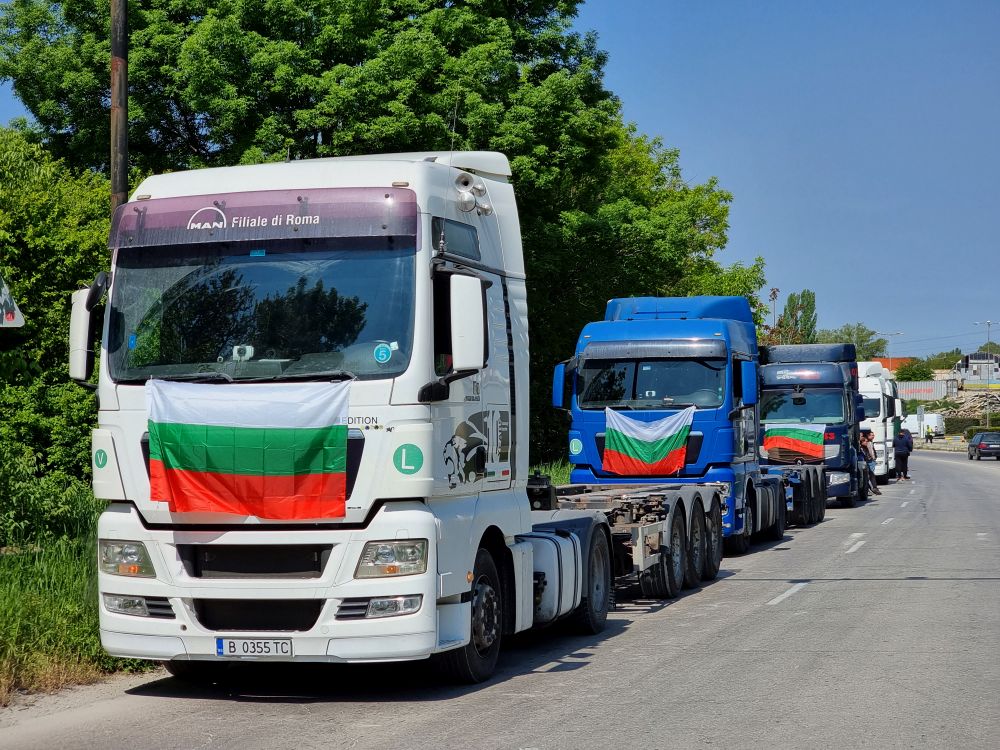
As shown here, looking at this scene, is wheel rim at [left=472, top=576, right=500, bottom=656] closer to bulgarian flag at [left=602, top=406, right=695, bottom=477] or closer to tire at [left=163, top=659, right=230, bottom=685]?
tire at [left=163, top=659, right=230, bottom=685]

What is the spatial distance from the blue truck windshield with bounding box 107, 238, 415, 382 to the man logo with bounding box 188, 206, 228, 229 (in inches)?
4.9

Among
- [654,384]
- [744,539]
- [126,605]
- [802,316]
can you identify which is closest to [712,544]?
[654,384]

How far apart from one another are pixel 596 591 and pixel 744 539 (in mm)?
8097

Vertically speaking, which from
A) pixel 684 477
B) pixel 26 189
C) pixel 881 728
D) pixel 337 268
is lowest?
pixel 881 728

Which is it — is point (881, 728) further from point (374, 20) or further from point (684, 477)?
point (374, 20)

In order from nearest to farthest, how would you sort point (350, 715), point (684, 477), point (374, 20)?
point (350, 715) < point (684, 477) < point (374, 20)

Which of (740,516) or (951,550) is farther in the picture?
(951,550)

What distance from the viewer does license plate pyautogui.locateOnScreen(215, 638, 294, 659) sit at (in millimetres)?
7664

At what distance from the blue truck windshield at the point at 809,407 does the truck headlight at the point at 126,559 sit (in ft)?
73.1

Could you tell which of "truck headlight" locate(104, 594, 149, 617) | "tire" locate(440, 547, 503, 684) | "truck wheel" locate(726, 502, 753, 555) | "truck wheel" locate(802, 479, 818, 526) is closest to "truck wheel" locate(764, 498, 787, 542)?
"truck wheel" locate(726, 502, 753, 555)

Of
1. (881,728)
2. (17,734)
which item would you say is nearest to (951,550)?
(881,728)

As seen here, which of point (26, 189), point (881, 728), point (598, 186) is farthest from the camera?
point (598, 186)

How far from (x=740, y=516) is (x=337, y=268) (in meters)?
10.2

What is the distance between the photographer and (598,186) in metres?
33.0
